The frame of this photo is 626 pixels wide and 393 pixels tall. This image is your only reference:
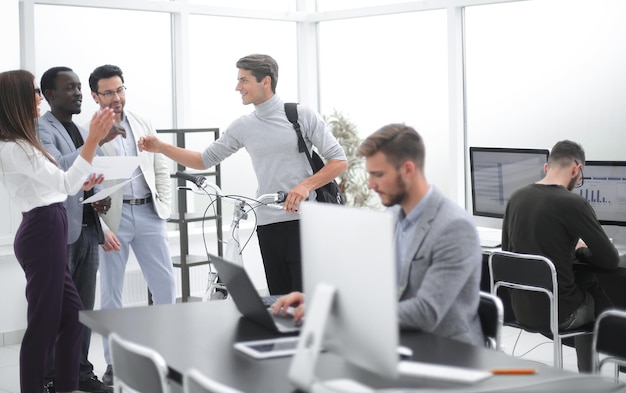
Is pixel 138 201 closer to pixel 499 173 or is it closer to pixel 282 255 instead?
pixel 282 255

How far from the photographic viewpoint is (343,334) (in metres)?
2.01

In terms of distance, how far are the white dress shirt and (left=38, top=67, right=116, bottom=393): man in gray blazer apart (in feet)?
1.57

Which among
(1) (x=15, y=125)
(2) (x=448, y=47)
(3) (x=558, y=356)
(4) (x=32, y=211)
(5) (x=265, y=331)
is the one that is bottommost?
(3) (x=558, y=356)

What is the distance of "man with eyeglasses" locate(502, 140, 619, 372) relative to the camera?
4035 millimetres

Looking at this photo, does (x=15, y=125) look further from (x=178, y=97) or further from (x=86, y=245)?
(x=178, y=97)

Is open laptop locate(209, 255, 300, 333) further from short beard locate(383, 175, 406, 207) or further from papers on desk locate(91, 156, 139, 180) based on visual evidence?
papers on desk locate(91, 156, 139, 180)

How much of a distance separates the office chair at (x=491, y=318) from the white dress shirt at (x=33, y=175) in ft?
5.95

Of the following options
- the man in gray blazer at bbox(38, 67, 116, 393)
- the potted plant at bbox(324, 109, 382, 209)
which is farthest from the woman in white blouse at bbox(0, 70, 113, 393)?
the potted plant at bbox(324, 109, 382, 209)

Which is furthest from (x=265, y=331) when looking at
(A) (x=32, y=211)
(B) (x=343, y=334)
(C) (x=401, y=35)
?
(C) (x=401, y=35)

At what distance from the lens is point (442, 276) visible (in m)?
2.53

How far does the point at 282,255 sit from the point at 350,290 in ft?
7.69

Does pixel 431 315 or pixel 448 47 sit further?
pixel 448 47

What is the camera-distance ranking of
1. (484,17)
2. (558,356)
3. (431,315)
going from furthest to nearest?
(484,17), (558,356), (431,315)

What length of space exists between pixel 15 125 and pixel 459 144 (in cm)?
359
